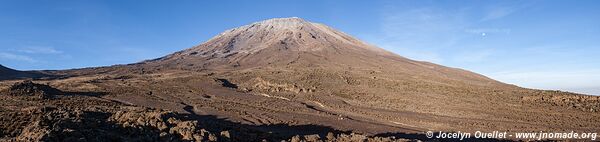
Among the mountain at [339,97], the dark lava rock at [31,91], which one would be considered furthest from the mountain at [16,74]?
the dark lava rock at [31,91]

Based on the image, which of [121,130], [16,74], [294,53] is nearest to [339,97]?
[121,130]

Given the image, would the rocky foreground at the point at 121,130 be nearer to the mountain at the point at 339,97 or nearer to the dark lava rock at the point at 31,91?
the mountain at the point at 339,97

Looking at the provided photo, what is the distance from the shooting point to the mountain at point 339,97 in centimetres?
2283

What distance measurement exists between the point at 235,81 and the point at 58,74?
2161 centimetres

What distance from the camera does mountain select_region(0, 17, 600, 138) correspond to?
22828 millimetres

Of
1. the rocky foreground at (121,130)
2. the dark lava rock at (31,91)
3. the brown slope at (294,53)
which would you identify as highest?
the brown slope at (294,53)

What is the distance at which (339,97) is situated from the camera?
106 ft

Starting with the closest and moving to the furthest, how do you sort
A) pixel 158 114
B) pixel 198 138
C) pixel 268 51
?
1. pixel 198 138
2. pixel 158 114
3. pixel 268 51

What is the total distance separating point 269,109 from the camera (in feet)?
83.7

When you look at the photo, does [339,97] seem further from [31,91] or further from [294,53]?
[294,53]

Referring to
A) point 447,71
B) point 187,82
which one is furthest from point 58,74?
point 447,71

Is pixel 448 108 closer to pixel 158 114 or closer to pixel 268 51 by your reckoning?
pixel 158 114

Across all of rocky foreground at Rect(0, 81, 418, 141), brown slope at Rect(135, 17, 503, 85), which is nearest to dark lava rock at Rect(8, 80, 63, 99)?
rocky foreground at Rect(0, 81, 418, 141)

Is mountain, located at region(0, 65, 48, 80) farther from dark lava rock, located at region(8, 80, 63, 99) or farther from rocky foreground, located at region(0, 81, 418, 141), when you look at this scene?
rocky foreground, located at region(0, 81, 418, 141)
